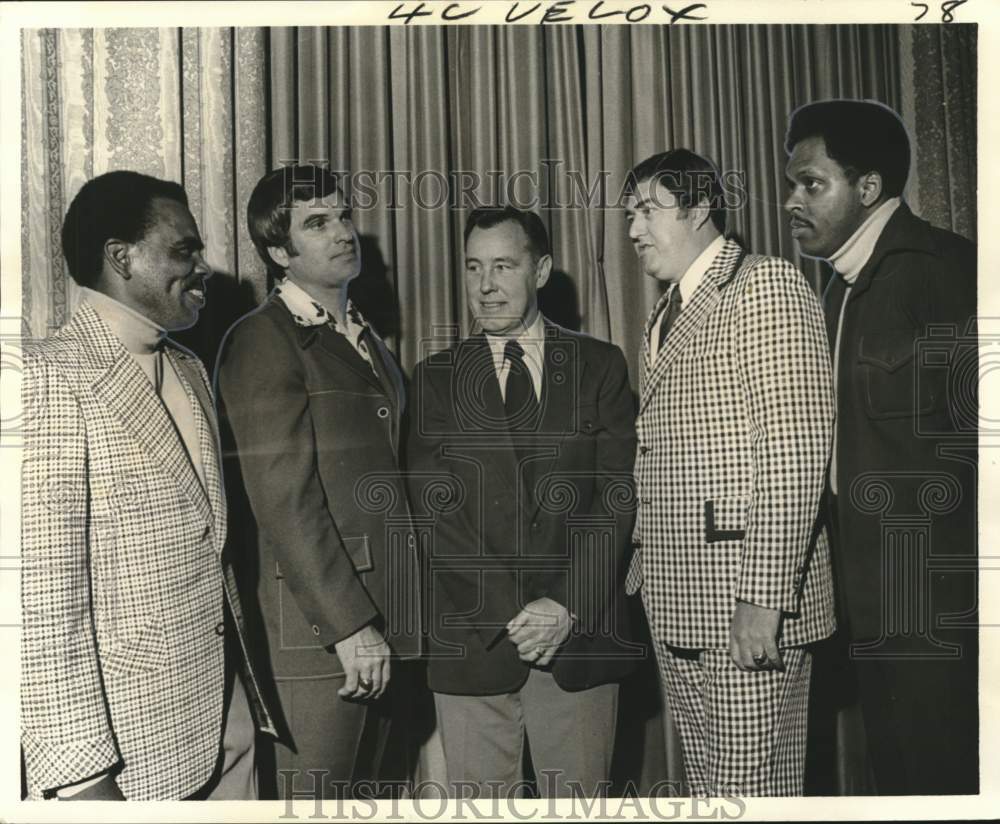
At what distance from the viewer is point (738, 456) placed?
1942 millimetres

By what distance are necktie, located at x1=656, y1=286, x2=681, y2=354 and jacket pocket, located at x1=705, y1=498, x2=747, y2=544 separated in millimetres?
323

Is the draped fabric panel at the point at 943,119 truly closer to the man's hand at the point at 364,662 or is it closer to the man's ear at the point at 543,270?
the man's ear at the point at 543,270

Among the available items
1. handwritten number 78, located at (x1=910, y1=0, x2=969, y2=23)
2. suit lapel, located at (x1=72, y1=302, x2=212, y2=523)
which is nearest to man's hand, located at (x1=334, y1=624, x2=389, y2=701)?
suit lapel, located at (x1=72, y1=302, x2=212, y2=523)

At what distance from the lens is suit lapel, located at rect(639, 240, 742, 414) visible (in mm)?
1971

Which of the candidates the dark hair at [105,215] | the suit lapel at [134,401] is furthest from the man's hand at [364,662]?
the dark hair at [105,215]

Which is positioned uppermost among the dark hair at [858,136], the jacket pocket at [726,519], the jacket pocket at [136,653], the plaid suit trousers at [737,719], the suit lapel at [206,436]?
the dark hair at [858,136]

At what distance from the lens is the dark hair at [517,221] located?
81.4 inches

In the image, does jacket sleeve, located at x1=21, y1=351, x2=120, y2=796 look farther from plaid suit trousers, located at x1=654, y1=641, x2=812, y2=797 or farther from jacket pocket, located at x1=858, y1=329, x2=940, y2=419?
jacket pocket, located at x1=858, y1=329, x2=940, y2=419

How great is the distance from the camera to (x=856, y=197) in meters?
2.08

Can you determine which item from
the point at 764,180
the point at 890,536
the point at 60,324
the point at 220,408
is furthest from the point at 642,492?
the point at 60,324

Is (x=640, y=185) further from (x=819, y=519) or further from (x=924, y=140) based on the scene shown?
(x=819, y=519)

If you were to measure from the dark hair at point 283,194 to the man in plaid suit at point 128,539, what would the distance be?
14 centimetres

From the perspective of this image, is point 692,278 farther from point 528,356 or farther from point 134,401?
point 134,401

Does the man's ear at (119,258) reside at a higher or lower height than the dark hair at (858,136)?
lower
